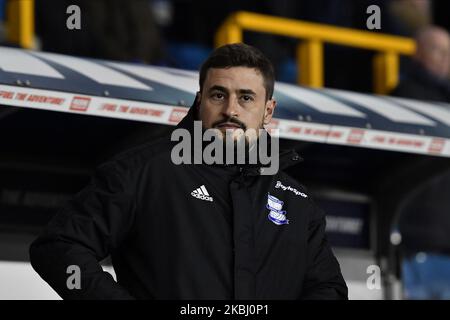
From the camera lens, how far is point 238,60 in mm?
3613

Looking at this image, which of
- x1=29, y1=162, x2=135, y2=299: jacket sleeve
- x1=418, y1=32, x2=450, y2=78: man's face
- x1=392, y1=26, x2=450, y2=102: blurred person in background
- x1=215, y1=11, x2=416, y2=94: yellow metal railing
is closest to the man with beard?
x1=29, y1=162, x2=135, y2=299: jacket sleeve

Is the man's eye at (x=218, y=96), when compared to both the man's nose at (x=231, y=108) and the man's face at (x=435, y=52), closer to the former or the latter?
the man's nose at (x=231, y=108)

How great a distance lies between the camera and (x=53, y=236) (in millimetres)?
3348

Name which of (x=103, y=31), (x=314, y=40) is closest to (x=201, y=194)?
(x=314, y=40)

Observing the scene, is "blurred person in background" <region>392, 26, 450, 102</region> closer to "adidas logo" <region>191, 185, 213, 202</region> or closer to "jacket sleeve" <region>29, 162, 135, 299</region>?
"adidas logo" <region>191, 185, 213, 202</region>

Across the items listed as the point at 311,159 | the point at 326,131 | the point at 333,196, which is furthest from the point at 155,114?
the point at 333,196

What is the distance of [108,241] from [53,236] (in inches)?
7.2

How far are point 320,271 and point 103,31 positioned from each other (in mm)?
5351

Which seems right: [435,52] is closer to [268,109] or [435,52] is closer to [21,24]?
[21,24]

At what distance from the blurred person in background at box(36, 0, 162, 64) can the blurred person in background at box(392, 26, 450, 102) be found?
7.54 ft

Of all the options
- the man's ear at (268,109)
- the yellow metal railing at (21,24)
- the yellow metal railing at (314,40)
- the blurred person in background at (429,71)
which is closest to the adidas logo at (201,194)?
the man's ear at (268,109)

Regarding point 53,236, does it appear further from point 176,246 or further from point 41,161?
point 41,161
